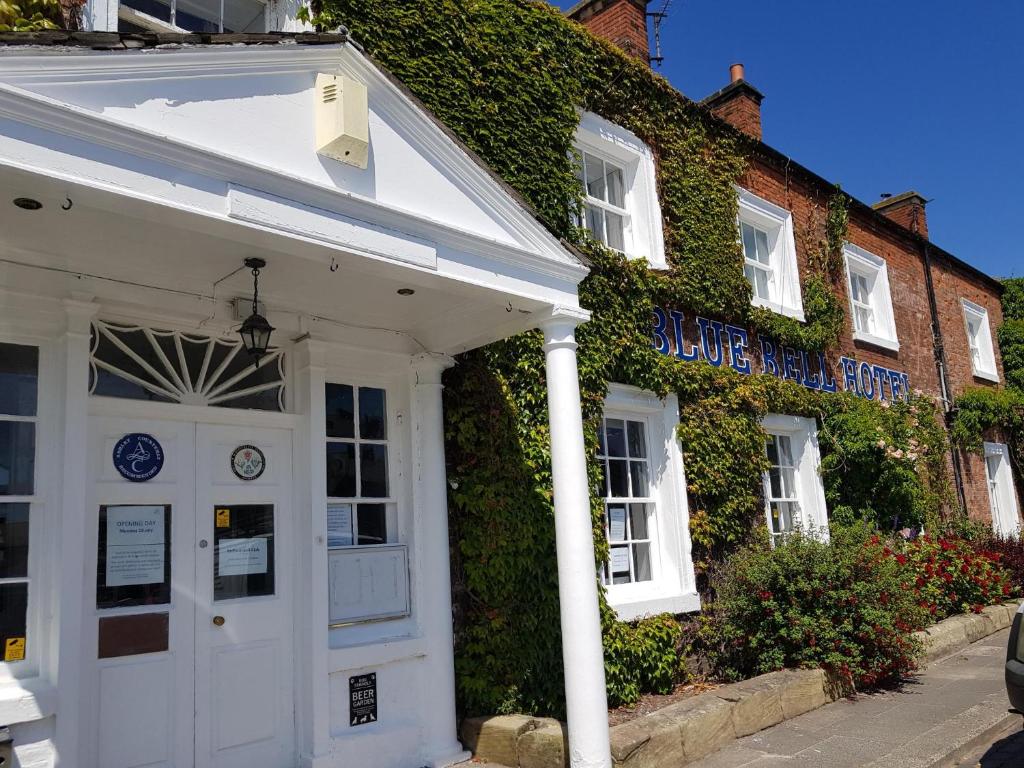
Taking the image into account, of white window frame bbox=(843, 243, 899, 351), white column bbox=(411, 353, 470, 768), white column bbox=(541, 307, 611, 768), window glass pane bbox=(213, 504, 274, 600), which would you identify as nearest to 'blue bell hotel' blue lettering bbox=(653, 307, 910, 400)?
white window frame bbox=(843, 243, 899, 351)

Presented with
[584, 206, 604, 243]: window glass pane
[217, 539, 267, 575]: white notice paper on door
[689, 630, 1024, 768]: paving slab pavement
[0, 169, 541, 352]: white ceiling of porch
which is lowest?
[689, 630, 1024, 768]: paving slab pavement

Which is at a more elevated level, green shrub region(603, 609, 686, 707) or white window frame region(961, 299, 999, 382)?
white window frame region(961, 299, 999, 382)

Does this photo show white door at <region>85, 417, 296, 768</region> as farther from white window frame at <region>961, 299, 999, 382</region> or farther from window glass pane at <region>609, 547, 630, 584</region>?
white window frame at <region>961, 299, 999, 382</region>

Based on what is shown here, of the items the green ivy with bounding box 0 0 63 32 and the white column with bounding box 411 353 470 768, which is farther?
the white column with bounding box 411 353 470 768

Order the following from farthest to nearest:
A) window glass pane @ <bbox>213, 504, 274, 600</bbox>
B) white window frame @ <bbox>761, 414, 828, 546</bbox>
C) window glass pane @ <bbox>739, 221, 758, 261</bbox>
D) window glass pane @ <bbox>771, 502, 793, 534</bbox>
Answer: window glass pane @ <bbox>739, 221, 758, 261</bbox>, white window frame @ <bbox>761, 414, 828, 546</bbox>, window glass pane @ <bbox>771, 502, 793, 534</bbox>, window glass pane @ <bbox>213, 504, 274, 600</bbox>

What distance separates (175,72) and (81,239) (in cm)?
114

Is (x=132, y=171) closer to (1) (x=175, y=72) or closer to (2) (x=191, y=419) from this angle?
(1) (x=175, y=72)

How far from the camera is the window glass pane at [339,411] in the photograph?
20.6ft

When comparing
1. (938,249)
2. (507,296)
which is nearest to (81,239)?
(507,296)

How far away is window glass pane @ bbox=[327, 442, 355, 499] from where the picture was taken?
20.3 feet

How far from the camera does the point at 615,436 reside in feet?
27.7

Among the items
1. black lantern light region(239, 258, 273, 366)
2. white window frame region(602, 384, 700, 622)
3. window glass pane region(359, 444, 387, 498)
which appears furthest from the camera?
white window frame region(602, 384, 700, 622)

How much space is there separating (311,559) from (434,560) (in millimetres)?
991

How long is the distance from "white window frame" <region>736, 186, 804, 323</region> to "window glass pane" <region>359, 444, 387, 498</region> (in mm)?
6363
